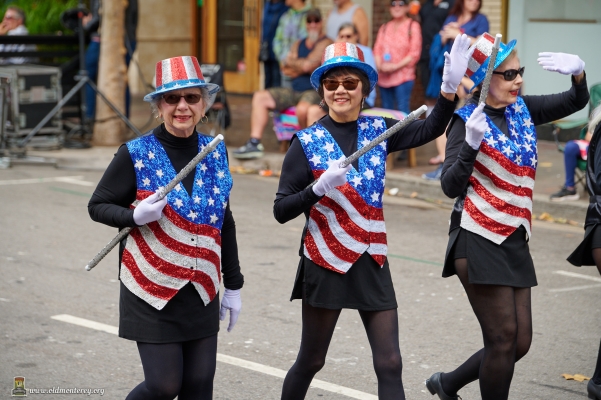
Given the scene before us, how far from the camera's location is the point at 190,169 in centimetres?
370

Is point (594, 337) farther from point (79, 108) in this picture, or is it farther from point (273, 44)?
point (79, 108)

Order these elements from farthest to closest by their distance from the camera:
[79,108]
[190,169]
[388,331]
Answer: [79,108] → [388,331] → [190,169]

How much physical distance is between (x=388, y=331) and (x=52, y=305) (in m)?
3.43

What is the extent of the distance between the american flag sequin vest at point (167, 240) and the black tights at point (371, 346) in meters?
0.51

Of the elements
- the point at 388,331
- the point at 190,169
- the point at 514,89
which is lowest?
the point at 388,331

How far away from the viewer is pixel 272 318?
21.4 feet

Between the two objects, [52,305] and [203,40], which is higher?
[203,40]

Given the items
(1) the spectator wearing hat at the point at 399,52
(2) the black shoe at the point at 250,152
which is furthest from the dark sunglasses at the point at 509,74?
(2) the black shoe at the point at 250,152

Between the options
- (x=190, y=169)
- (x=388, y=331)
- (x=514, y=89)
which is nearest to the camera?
(x=190, y=169)

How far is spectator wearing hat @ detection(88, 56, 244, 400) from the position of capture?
151 inches

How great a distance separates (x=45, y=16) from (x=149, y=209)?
15329 mm

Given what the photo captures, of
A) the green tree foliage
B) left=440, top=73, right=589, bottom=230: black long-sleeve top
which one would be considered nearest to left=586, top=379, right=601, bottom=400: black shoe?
left=440, top=73, right=589, bottom=230: black long-sleeve top

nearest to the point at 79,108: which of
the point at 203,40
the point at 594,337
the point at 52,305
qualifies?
the point at 203,40

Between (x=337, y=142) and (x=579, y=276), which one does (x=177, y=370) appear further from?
(x=579, y=276)
